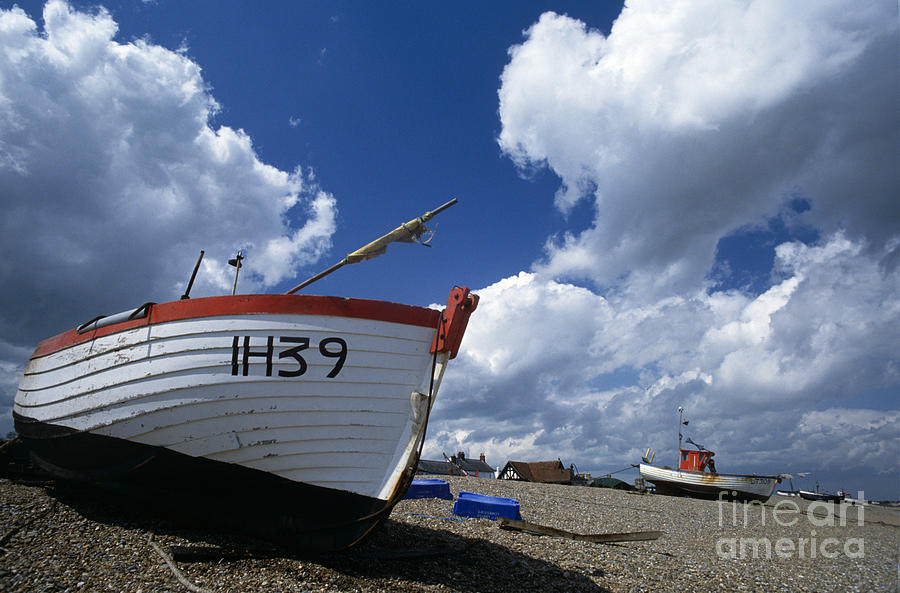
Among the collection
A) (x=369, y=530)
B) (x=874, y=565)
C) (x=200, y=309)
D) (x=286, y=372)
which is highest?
(x=200, y=309)

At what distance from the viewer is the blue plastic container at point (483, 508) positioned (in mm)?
10672

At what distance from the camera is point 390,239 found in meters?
10.0

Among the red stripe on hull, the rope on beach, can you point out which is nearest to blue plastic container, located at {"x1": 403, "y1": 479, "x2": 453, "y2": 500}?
Answer: the rope on beach

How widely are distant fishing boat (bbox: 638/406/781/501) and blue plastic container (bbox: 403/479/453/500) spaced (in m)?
24.9

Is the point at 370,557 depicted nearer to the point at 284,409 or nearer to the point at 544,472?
the point at 284,409

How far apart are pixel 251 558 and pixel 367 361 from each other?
9.20 ft

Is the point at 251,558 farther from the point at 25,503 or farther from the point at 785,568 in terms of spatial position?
the point at 785,568

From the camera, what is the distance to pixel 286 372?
591cm

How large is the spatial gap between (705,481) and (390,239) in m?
30.5

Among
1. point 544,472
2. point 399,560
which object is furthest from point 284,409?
point 544,472

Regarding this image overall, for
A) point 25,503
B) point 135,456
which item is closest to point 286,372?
point 135,456

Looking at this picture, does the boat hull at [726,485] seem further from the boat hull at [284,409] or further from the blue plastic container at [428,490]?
the boat hull at [284,409]

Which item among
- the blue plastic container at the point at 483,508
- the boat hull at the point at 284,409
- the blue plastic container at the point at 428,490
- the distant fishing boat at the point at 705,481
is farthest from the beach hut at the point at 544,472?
the boat hull at the point at 284,409

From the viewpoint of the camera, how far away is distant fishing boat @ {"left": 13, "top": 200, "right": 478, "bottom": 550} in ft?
19.4
